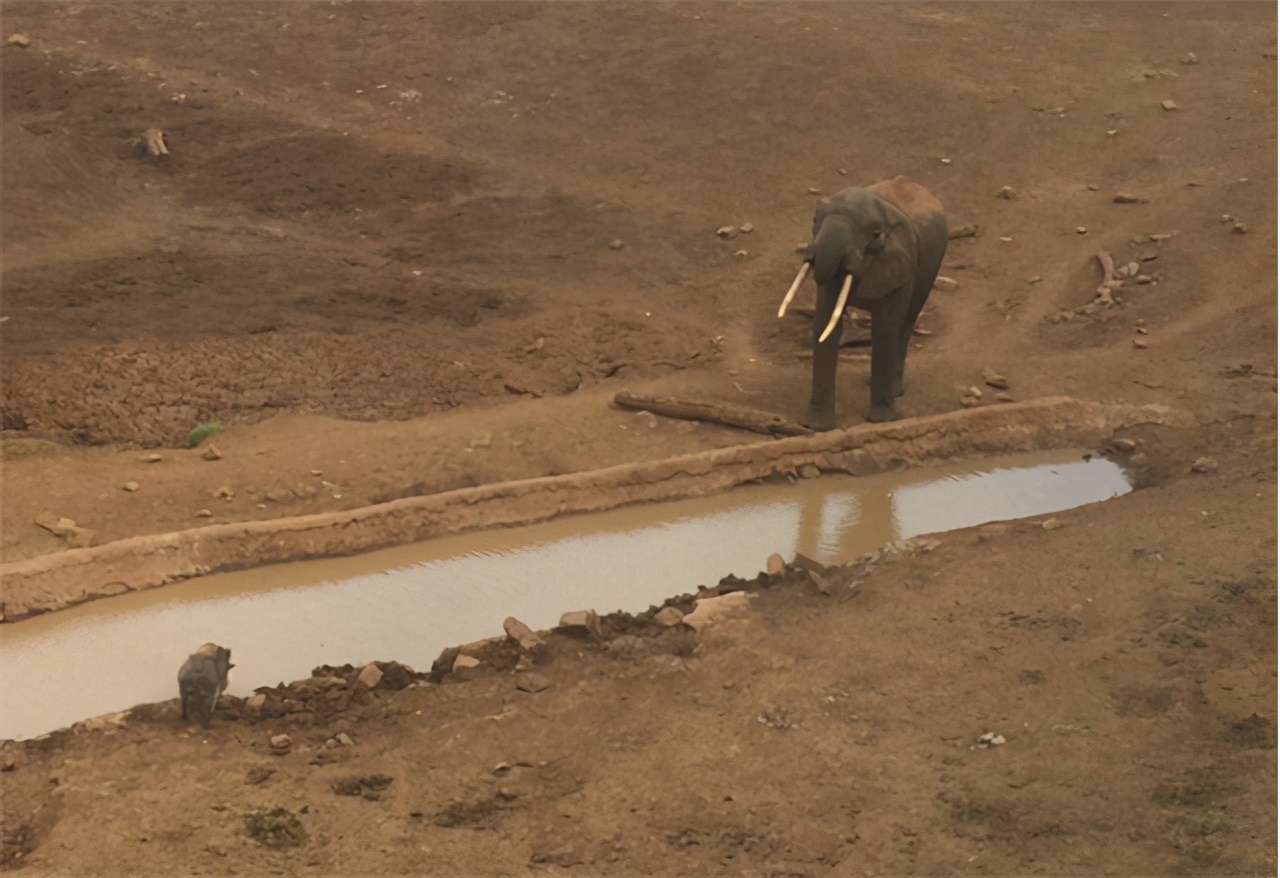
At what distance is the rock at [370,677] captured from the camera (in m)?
7.37

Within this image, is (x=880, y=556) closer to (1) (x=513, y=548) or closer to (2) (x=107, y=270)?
(1) (x=513, y=548)

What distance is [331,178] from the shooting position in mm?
14234

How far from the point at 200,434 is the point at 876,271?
4.52 m

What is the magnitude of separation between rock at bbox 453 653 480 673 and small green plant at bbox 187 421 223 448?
134 inches

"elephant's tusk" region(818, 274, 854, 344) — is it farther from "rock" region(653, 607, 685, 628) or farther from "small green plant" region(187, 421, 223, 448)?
"small green plant" region(187, 421, 223, 448)

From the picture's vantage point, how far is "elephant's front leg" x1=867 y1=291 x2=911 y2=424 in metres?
10.7

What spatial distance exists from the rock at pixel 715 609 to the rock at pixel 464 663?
113 cm

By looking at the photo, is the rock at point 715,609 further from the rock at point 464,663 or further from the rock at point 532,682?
the rock at point 464,663

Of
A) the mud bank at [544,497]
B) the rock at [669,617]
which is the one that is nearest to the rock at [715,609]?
the rock at [669,617]

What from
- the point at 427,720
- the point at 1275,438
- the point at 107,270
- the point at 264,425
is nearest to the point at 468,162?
the point at 107,270

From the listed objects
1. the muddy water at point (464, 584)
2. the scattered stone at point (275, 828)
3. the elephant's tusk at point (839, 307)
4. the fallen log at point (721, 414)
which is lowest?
the muddy water at point (464, 584)

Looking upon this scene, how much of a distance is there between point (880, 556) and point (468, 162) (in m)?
7.32

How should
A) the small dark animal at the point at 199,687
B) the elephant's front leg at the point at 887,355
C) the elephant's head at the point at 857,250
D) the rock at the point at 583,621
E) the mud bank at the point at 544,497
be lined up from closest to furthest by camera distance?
the small dark animal at the point at 199,687, the rock at the point at 583,621, the mud bank at the point at 544,497, the elephant's head at the point at 857,250, the elephant's front leg at the point at 887,355

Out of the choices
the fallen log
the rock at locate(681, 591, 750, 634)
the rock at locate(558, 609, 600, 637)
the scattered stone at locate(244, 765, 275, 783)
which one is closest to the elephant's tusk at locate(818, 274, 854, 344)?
the fallen log
